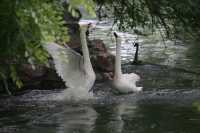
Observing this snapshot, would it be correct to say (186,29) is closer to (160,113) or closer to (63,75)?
(160,113)

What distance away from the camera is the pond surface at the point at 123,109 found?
9.20 meters

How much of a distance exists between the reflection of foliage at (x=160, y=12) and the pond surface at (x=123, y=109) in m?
1.43

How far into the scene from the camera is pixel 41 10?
392 centimetres

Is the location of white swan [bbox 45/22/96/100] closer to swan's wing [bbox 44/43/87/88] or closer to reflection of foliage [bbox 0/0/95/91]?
swan's wing [bbox 44/43/87/88]

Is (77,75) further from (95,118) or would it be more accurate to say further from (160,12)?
(160,12)

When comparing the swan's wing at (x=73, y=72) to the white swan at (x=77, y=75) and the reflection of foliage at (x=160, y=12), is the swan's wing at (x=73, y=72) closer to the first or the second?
the white swan at (x=77, y=75)

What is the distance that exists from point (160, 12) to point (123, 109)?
6.99ft

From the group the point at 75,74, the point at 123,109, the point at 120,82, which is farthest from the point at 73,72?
the point at 123,109

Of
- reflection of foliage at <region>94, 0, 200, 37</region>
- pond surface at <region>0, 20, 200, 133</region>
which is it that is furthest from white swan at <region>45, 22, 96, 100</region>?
reflection of foliage at <region>94, 0, 200, 37</region>

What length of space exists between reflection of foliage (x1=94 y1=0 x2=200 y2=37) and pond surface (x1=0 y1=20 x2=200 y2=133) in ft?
4.69

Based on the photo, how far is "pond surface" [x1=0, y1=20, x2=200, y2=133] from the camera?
30.2 feet

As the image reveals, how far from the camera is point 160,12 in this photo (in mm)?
9648

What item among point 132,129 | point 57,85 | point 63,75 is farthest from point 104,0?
point 57,85

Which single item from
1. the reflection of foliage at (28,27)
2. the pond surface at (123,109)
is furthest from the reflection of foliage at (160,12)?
the reflection of foliage at (28,27)
